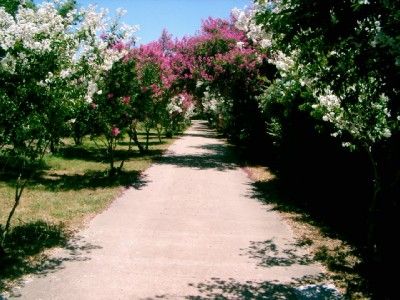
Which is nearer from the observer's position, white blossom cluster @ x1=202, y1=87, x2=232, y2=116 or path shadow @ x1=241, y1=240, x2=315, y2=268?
path shadow @ x1=241, y1=240, x2=315, y2=268

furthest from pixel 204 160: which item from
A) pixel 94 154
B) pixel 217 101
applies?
pixel 217 101

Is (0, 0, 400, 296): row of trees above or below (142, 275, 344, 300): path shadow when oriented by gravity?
above

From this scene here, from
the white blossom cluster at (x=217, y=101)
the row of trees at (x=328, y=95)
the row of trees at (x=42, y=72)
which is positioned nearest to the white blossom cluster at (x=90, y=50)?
the row of trees at (x=42, y=72)

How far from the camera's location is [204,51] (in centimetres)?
2481

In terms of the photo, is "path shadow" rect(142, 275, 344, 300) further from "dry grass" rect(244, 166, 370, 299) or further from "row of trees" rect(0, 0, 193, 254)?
"row of trees" rect(0, 0, 193, 254)

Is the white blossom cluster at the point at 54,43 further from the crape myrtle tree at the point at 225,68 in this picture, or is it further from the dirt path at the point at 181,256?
the crape myrtle tree at the point at 225,68

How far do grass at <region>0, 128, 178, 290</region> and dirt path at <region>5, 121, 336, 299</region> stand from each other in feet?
1.41

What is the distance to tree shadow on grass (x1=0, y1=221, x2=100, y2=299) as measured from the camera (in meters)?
7.35

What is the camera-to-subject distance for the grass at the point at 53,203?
318 inches

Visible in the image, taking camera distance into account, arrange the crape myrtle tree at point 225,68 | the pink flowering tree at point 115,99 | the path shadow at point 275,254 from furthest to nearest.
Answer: the crape myrtle tree at point 225,68 → the pink flowering tree at point 115,99 → the path shadow at point 275,254

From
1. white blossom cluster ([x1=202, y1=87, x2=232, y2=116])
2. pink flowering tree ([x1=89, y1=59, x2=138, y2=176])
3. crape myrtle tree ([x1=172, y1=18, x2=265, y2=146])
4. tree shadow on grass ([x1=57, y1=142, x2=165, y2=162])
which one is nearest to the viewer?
pink flowering tree ([x1=89, y1=59, x2=138, y2=176])

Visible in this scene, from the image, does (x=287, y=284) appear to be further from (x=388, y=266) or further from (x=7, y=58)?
(x=7, y=58)

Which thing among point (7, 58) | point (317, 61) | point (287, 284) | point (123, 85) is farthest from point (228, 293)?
point (123, 85)

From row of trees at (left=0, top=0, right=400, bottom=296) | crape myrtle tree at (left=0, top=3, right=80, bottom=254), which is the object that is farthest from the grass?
crape myrtle tree at (left=0, top=3, right=80, bottom=254)
